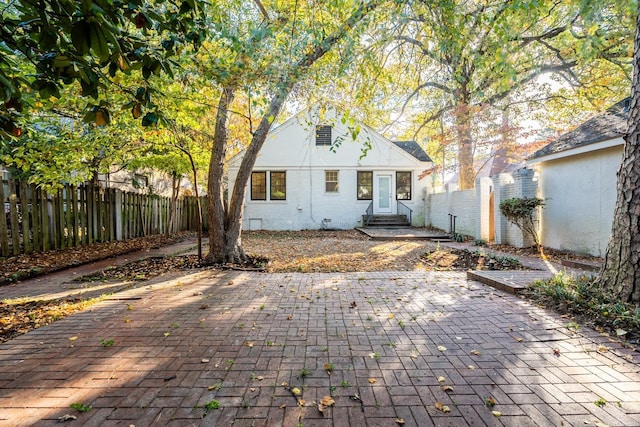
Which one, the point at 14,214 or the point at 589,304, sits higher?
the point at 14,214

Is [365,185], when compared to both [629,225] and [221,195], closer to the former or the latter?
[221,195]

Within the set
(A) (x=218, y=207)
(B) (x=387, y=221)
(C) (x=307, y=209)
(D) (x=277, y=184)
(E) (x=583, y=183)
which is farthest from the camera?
(D) (x=277, y=184)

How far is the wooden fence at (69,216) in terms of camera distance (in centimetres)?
686

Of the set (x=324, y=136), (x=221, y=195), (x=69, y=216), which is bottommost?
(x=69, y=216)

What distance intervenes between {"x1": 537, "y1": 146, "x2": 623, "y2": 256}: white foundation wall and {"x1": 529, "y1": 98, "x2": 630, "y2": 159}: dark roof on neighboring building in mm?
356

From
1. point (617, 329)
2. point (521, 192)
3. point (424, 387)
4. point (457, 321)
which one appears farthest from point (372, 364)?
point (521, 192)

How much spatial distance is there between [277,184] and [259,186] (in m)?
0.98

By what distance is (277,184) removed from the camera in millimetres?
17016

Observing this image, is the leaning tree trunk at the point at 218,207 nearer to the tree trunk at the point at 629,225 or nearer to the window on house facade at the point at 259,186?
the tree trunk at the point at 629,225

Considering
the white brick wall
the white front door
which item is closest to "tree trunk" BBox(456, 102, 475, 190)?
the white brick wall

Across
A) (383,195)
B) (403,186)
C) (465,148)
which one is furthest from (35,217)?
(465,148)

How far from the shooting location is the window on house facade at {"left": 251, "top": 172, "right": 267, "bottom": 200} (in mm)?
16953

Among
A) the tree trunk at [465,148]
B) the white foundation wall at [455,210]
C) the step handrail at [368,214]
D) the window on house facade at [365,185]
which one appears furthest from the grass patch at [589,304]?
the window on house facade at [365,185]

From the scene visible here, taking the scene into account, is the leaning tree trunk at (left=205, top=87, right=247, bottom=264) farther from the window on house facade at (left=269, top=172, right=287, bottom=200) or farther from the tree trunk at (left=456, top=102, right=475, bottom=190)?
the tree trunk at (left=456, top=102, right=475, bottom=190)
